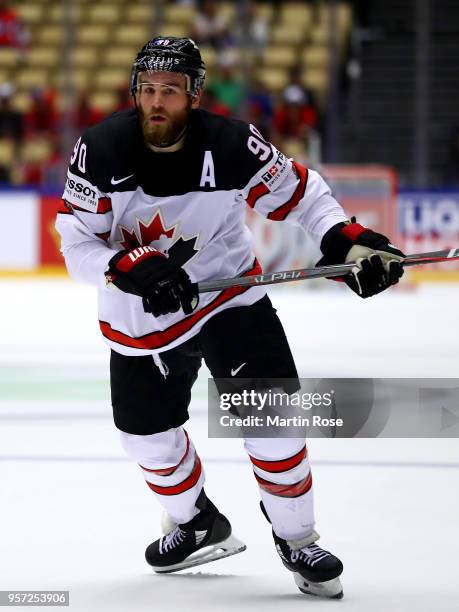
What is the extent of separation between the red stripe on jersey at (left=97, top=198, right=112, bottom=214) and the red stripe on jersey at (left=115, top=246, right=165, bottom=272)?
115 mm

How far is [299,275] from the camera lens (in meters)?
2.73

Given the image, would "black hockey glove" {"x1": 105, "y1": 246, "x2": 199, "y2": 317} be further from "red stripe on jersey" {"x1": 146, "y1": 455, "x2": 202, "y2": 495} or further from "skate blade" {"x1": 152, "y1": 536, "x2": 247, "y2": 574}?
"skate blade" {"x1": 152, "y1": 536, "x2": 247, "y2": 574}

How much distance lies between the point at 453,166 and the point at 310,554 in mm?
7677

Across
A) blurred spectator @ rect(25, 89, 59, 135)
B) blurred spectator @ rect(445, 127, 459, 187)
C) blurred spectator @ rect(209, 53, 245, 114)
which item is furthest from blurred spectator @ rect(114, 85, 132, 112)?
blurred spectator @ rect(445, 127, 459, 187)

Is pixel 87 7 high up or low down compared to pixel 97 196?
up

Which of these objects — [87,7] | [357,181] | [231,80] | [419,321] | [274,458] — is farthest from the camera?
[87,7]

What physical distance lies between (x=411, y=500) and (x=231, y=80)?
734 centimetres

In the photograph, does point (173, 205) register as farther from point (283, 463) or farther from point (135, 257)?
point (283, 463)

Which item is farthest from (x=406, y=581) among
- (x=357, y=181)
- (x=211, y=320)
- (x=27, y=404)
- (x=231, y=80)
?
(x=231, y=80)

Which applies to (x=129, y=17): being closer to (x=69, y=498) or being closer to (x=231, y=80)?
→ (x=231, y=80)

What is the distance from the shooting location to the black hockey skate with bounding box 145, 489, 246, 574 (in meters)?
2.75

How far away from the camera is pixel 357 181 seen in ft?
29.7

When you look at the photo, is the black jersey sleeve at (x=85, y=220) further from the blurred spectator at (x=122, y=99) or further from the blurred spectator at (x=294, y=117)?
the blurred spectator at (x=122, y=99)

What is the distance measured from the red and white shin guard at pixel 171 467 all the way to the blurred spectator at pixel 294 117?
761 centimetres
